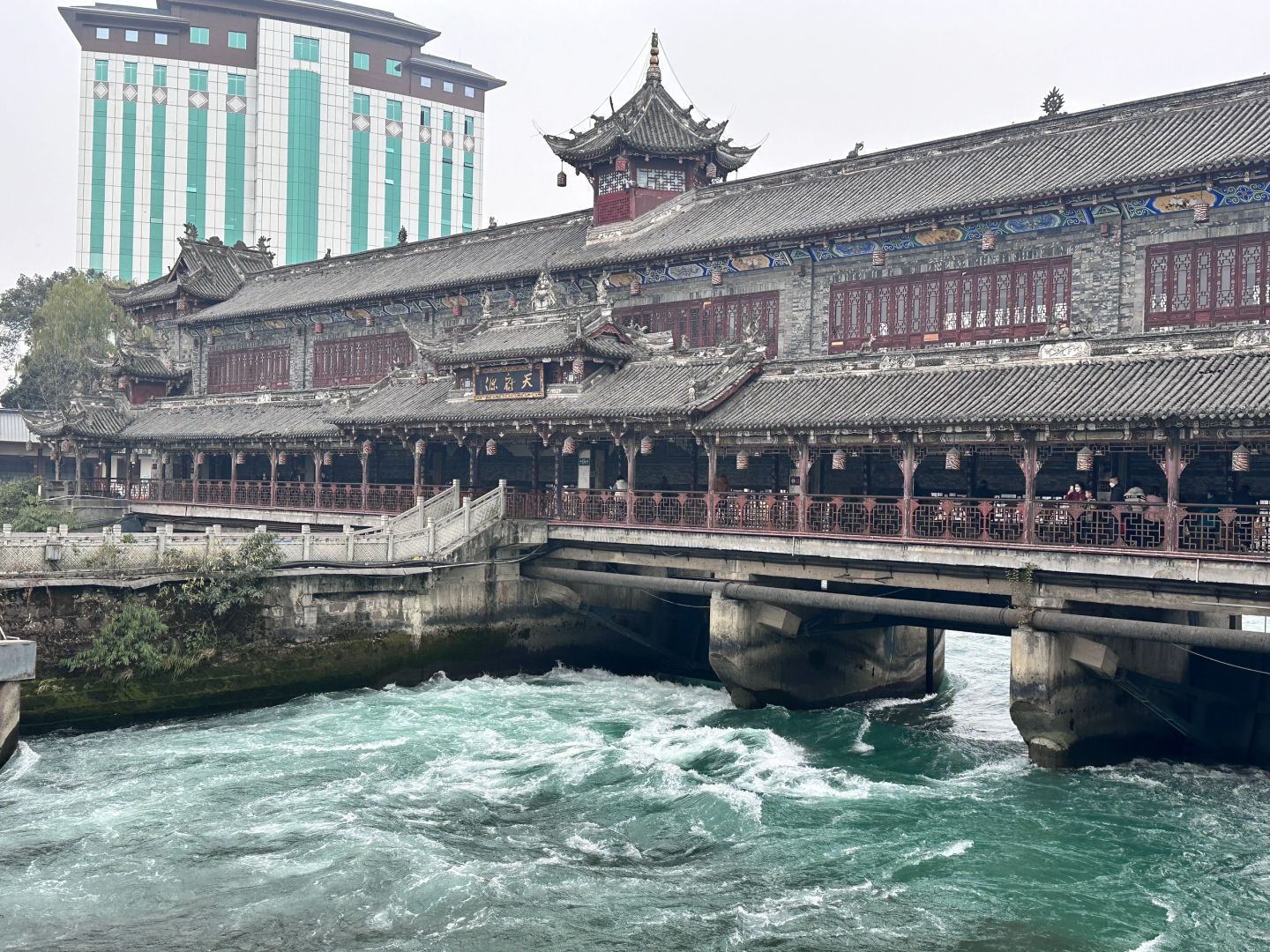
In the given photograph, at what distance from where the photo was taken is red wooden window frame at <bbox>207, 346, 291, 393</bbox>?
53.3 metres

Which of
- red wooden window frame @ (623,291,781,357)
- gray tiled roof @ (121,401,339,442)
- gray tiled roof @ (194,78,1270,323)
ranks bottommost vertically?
gray tiled roof @ (121,401,339,442)

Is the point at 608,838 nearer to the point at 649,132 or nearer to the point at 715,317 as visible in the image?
the point at 715,317

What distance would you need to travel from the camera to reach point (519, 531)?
32.9m

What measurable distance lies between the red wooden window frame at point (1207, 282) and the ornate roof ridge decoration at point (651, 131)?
63.6ft

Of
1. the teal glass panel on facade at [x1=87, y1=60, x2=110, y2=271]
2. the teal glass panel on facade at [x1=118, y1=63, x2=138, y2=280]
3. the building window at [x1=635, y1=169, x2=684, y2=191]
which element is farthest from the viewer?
the teal glass panel on facade at [x1=118, y1=63, x2=138, y2=280]

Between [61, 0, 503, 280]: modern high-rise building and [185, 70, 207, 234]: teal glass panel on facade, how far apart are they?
0.10 meters

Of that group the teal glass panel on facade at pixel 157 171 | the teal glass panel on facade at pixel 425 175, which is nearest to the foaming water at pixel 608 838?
the teal glass panel on facade at pixel 157 171

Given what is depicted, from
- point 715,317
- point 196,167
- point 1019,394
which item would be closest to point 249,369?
point 715,317

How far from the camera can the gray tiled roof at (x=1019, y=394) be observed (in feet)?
73.1

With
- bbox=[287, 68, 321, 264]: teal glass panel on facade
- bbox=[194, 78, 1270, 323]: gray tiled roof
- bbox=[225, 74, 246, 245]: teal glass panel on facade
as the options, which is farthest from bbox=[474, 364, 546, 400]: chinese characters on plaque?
bbox=[225, 74, 246, 245]: teal glass panel on facade

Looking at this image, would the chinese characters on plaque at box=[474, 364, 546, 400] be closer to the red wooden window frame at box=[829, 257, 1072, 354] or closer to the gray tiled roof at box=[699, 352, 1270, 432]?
the gray tiled roof at box=[699, 352, 1270, 432]

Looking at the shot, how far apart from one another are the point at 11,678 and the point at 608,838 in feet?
36.7

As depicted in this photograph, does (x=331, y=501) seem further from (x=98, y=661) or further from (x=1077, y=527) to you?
(x=1077, y=527)

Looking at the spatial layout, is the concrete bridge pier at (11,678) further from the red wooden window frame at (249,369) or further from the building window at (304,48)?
the building window at (304,48)
